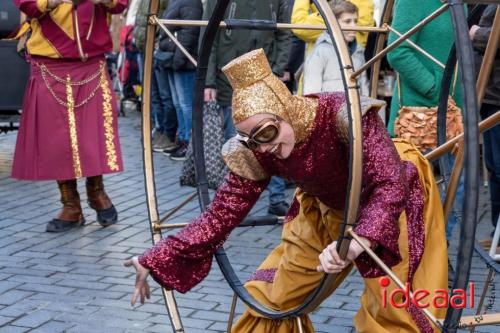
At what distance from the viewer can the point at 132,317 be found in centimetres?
448

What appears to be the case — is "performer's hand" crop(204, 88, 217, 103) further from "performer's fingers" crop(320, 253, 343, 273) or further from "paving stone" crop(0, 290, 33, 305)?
"performer's fingers" crop(320, 253, 343, 273)

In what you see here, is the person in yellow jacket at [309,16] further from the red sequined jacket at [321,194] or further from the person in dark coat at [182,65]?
the red sequined jacket at [321,194]

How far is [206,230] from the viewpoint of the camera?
3.25 metres

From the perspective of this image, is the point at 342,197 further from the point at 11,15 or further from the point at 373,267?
the point at 11,15

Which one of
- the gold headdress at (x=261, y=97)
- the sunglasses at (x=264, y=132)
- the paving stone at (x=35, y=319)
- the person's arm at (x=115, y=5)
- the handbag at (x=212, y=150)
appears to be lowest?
the paving stone at (x=35, y=319)

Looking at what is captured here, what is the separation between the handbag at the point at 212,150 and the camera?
21.7ft

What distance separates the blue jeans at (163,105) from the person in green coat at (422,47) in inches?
165

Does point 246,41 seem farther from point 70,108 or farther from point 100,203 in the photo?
point 100,203

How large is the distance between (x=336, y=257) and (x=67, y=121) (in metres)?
3.70

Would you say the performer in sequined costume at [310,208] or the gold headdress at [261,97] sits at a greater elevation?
the gold headdress at [261,97]

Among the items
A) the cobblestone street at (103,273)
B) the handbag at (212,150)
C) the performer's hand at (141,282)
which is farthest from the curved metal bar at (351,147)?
the handbag at (212,150)

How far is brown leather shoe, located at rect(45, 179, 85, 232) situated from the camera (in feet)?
20.2

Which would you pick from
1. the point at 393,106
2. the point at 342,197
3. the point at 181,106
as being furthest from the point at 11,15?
the point at 342,197

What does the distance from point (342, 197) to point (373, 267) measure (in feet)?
1.18
